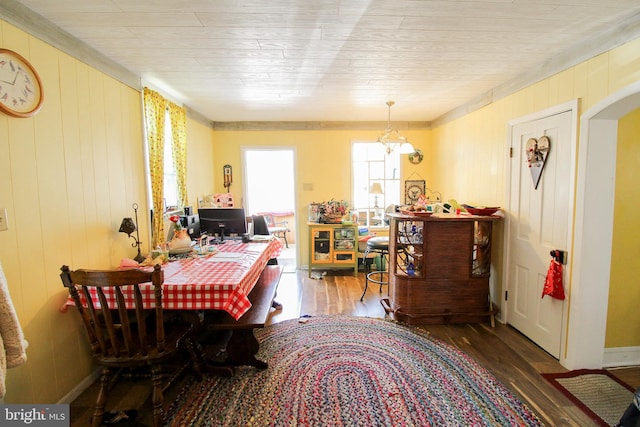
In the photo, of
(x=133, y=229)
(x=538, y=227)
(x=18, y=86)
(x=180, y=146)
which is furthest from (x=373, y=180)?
(x=18, y=86)

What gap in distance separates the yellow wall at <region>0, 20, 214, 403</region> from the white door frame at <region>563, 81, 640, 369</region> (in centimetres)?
352

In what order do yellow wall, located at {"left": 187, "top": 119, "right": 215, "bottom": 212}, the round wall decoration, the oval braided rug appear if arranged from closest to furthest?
the oval braided rug → yellow wall, located at {"left": 187, "top": 119, "right": 215, "bottom": 212} → the round wall decoration

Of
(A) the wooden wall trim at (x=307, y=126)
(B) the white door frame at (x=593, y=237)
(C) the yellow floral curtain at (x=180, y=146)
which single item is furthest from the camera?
(A) the wooden wall trim at (x=307, y=126)

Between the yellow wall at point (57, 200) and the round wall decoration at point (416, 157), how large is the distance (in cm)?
393

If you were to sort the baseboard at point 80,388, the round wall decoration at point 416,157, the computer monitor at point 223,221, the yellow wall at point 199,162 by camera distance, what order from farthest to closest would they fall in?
the round wall decoration at point 416,157, the yellow wall at point 199,162, the computer monitor at point 223,221, the baseboard at point 80,388

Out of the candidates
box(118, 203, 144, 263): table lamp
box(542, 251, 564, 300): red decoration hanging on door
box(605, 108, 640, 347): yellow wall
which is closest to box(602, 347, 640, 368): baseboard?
box(605, 108, 640, 347): yellow wall

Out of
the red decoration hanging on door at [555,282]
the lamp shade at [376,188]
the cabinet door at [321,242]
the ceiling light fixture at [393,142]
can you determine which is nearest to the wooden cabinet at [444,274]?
the red decoration hanging on door at [555,282]

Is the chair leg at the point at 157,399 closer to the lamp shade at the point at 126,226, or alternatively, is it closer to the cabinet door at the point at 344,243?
the lamp shade at the point at 126,226

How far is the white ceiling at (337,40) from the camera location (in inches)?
66.0

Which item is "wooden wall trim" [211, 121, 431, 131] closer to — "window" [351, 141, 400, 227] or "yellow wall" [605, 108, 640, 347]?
"window" [351, 141, 400, 227]

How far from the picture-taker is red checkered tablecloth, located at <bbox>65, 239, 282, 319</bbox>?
1.87 metres

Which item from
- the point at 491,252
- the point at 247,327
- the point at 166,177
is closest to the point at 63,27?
the point at 166,177

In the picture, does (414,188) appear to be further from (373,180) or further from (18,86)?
(18,86)

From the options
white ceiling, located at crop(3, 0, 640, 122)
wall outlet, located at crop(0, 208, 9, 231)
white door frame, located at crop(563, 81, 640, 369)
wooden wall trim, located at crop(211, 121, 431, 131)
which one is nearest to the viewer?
wall outlet, located at crop(0, 208, 9, 231)
